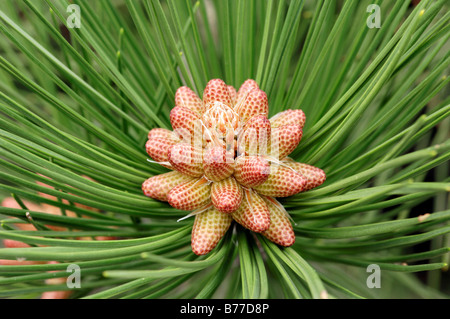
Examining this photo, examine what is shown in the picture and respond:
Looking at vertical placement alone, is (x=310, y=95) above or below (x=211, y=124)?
above

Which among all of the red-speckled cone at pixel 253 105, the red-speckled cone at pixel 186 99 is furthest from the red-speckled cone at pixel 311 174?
the red-speckled cone at pixel 186 99

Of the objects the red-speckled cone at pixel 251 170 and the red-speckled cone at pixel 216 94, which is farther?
the red-speckled cone at pixel 216 94

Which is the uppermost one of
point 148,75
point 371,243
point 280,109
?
point 148,75

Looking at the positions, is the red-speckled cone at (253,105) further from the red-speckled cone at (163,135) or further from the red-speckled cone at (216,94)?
the red-speckled cone at (163,135)

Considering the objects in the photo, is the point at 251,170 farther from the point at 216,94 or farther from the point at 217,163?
the point at 216,94

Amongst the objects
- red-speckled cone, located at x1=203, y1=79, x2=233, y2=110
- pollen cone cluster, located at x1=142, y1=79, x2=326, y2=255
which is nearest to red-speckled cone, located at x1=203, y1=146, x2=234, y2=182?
pollen cone cluster, located at x1=142, y1=79, x2=326, y2=255

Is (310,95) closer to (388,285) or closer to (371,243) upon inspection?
(371,243)

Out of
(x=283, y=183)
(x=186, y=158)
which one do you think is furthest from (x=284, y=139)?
(x=186, y=158)

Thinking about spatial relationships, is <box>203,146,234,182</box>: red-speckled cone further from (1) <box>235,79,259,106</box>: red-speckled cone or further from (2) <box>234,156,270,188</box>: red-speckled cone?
(1) <box>235,79,259,106</box>: red-speckled cone
